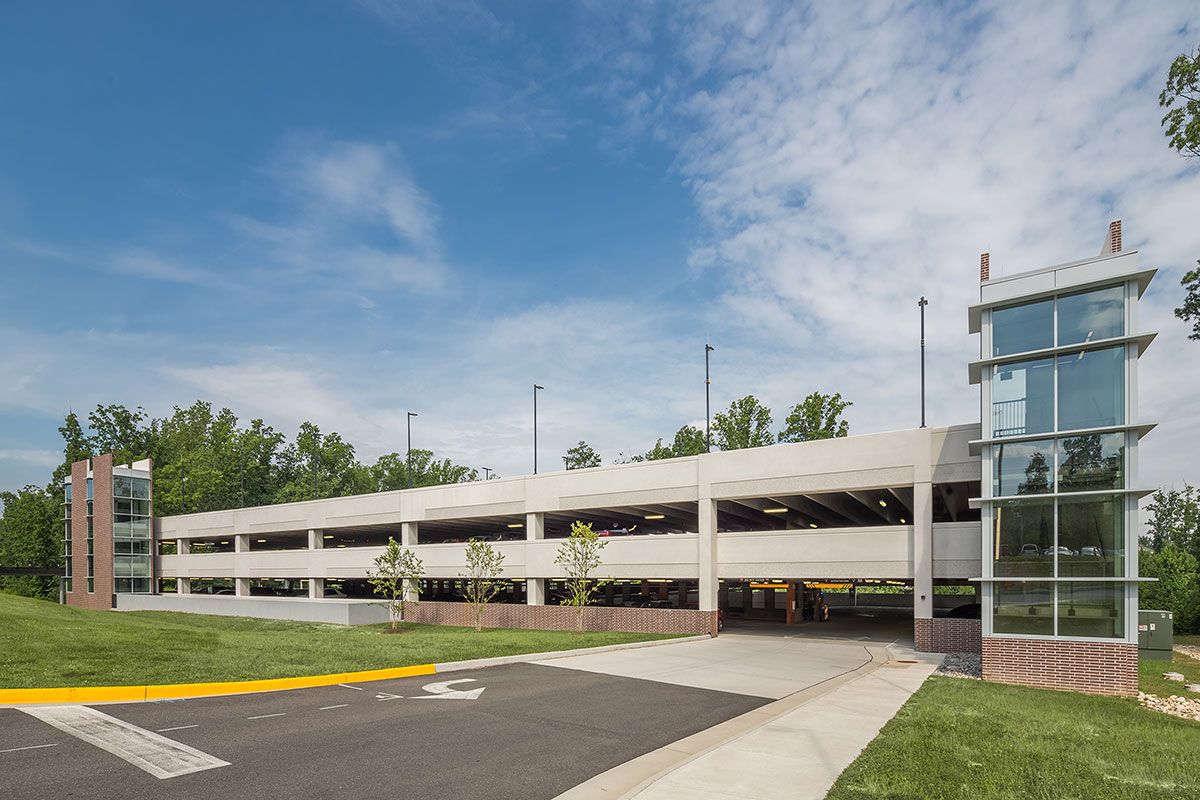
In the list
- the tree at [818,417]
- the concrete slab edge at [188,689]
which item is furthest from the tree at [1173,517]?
the concrete slab edge at [188,689]

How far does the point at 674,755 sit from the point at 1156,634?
22020 millimetres

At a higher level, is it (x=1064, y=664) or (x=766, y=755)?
(x=766, y=755)

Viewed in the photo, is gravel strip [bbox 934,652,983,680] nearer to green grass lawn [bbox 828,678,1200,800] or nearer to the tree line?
green grass lawn [bbox 828,678,1200,800]

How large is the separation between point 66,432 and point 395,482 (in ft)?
144

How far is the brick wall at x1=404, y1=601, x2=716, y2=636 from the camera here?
29.9 metres

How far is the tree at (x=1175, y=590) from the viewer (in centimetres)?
3584

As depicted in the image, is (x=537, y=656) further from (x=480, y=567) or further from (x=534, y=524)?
(x=480, y=567)

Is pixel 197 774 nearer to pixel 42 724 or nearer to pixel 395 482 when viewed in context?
pixel 42 724

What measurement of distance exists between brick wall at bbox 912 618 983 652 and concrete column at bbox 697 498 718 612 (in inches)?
315

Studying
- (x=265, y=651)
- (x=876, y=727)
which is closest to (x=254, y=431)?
(x=265, y=651)

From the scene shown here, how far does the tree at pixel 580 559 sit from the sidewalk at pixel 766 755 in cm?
1606

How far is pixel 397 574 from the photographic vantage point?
36.1 m

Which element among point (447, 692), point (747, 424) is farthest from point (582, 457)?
point (447, 692)

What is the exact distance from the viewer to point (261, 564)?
48.9 meters
